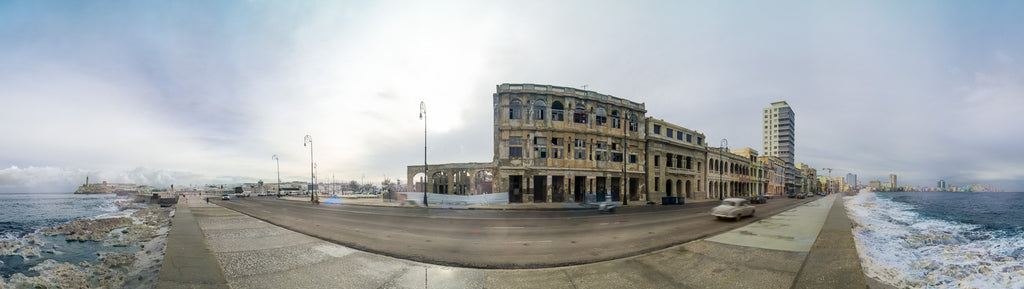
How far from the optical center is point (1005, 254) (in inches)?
569

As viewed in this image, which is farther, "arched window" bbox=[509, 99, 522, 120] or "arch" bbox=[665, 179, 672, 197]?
"arch" bbox=[665, 179, 672, 197]

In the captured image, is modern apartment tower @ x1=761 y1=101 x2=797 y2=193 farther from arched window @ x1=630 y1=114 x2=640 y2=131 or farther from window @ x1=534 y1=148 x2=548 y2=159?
window @ x1=534 y1=148 x2=548 y2=159

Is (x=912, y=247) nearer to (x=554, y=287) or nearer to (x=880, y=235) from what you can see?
(x=880, y=235)

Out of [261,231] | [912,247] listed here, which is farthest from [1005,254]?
[261,231]

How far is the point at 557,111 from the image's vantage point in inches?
1540

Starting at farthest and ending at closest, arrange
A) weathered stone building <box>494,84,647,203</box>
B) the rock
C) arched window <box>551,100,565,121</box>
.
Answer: arched window <box>551,100,565,121</box>, weathered stone building <box>494,84,647,203</box>, the rock

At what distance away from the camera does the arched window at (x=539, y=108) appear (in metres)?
38.0

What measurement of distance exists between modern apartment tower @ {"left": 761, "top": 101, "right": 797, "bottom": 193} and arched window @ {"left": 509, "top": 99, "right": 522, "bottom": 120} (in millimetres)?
137304

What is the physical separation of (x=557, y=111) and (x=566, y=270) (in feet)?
108

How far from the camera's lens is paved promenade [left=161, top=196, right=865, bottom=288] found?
6543 mm

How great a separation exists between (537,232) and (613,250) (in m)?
4.37

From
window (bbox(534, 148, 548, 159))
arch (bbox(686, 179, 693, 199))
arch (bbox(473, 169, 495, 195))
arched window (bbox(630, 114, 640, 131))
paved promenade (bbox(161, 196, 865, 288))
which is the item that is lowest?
arch (bbox(686, 179, 693, 199))

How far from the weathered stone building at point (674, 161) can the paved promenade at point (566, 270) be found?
37.8 meters

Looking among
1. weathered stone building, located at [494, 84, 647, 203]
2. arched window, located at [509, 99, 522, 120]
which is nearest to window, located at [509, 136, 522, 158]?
weathered stone building, located at [494, 84, 647, 203]
